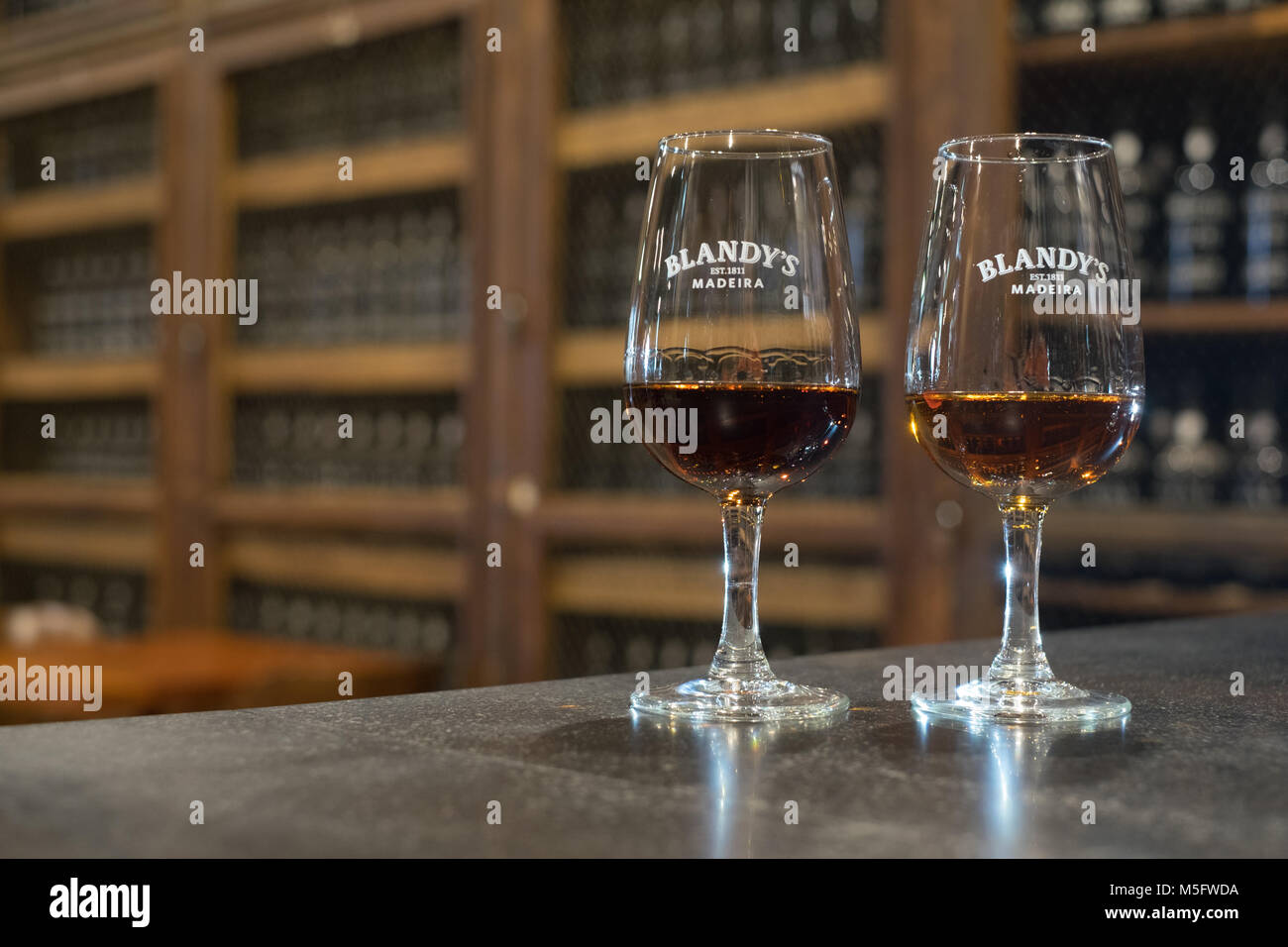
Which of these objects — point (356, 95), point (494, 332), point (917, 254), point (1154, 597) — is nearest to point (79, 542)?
point (356, 95)

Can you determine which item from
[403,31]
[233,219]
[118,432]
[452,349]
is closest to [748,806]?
[452,349]

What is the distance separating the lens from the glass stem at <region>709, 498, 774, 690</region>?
26.5 inches

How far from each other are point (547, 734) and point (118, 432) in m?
3.87

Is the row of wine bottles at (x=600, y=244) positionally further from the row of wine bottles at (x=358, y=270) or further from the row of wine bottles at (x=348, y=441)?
the row of wine bottles at (x=348, y=441)

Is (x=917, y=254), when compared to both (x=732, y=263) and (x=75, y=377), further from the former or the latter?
(x=75, y=377)

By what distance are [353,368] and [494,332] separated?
498mm

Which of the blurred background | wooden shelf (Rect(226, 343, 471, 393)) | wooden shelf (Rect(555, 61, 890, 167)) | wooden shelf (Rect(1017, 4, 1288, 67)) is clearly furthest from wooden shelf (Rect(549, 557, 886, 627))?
wooden shelf (Rect(1017, 4, 1288, 67))

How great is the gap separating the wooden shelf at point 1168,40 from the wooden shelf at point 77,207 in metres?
2.44

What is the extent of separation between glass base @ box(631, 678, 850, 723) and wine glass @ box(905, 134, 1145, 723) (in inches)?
2.8

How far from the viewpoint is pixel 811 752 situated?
21.0 inches

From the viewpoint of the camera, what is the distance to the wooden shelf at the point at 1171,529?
2.17 metres

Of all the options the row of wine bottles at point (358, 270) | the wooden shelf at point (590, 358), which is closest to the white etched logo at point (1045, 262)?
the wooden shelf at point (590, 358)

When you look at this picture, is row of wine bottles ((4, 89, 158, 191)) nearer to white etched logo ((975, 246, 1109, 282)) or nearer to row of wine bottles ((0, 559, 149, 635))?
row of wine bottles ((0, 559, 149, 635))

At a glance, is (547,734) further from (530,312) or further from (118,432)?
(118,432)
